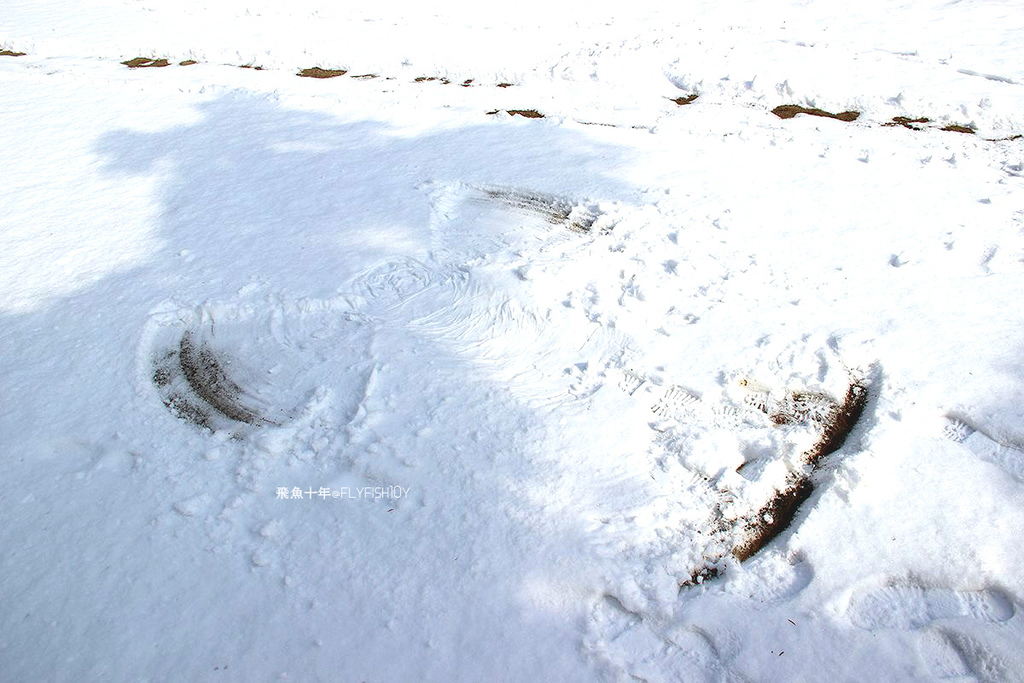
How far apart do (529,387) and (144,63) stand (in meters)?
5.10

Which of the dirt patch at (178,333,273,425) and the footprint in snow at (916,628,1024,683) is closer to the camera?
the footprint in snow at (916,628,1024,683)

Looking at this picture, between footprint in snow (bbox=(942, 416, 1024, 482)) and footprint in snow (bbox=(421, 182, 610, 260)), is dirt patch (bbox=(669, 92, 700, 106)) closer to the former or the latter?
footprint in snow (bbox=(421, 182, 610, 260))

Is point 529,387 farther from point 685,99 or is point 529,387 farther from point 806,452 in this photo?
point 685,99

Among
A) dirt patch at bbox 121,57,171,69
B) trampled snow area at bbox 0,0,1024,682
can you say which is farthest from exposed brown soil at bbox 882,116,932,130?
dirt patch at bbox 121,57,171,69

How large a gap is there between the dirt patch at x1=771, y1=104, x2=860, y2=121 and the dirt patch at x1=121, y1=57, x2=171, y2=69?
4.64 metres

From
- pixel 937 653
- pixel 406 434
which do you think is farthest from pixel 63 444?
pixel 937 653

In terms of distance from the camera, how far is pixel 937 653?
1.70m

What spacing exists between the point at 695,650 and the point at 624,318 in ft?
3.99

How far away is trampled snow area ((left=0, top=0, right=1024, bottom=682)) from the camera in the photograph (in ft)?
6.02

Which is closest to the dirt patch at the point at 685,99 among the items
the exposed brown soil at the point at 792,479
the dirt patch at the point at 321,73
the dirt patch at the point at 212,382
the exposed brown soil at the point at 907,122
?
the exposed brown soil at the point at 907,122

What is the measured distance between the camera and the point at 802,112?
13.8 feet

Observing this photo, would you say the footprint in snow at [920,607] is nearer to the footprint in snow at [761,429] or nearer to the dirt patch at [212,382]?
the footprint in snow at [761,429]

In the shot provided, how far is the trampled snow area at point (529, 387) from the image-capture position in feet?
6.02

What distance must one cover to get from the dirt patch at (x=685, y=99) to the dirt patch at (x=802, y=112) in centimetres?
51
